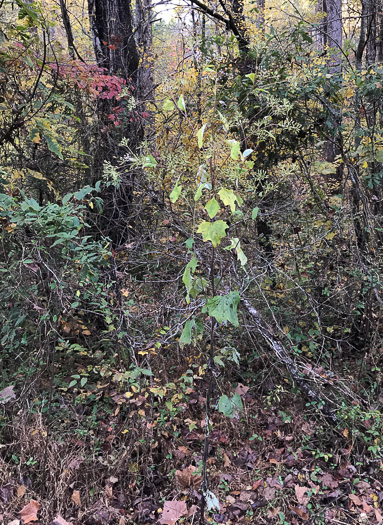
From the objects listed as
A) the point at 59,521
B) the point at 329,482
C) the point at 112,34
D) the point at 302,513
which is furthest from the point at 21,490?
the point at 112,34

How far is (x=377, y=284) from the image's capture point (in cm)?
313

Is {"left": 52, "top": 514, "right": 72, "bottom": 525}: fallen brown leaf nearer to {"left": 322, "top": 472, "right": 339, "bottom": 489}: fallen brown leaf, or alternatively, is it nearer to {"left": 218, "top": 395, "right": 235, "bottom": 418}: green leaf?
{"left": 218, "top": 395, "right": 235, "bottom": 418}: green leaf

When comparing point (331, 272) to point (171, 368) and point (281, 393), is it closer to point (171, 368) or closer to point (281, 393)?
point (281, 393)

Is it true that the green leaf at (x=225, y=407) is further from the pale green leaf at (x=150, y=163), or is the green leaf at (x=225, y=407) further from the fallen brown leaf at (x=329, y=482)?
the fallen brown leaf at (x=329, y=482)

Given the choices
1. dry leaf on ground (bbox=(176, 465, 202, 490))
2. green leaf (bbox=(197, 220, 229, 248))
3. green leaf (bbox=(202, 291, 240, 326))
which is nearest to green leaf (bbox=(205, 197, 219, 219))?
green leaf (bbox=(197, 220, 229, 248))

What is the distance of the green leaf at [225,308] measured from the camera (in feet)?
4.76

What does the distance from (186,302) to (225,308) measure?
0.74m

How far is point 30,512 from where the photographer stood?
219 centimetres

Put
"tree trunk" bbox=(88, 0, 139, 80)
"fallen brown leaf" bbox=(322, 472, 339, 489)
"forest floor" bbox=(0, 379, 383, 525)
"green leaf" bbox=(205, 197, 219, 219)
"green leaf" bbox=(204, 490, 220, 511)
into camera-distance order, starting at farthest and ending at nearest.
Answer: "tree trunk" bbox=(88, 0, 139, 80) < "fallen brown leaf" bbox=(322, 472, 339, 489) < "forest floor" bbox=(0, 379, 383, 525) < "green leaf" bbox=(204, 490, 220, 511) < "green leaf" bbox=(205, 197, 219, 219)

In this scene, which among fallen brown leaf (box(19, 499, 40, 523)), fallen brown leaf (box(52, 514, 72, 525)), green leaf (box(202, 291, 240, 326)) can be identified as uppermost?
green leaf (box(202, 291, 240, 326))

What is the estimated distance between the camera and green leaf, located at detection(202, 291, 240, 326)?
57.2 inches

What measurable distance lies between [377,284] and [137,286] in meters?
2.34

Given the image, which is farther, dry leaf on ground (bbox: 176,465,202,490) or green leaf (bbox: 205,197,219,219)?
dry leaf on ground (bbox: 176,465,202,490)

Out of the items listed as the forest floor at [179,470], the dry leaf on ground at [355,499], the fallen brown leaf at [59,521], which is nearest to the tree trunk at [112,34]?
the forest floor at [179,470]
